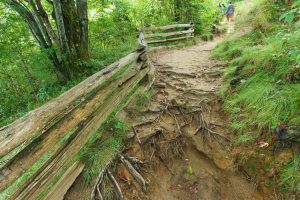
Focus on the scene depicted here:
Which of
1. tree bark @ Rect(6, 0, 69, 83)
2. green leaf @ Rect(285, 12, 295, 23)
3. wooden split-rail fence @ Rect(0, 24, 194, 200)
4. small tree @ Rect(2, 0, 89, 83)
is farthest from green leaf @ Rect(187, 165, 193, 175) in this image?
tree bark @ Rect(6, 0, 69, 83)

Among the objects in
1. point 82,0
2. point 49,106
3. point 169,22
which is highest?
point 82,0

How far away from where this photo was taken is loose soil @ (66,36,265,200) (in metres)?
2.85

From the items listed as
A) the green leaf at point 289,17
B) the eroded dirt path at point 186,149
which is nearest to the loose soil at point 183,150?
the eroded dirt path at point 186,149

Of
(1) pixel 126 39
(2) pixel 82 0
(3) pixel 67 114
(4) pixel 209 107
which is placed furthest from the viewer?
(1) pixel 126 39

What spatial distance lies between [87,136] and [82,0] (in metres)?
5.59

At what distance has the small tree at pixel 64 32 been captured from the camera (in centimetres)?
640

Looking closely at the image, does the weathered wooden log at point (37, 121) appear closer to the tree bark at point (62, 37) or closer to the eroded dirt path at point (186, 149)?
the eroded dirt path at point (186, 149)

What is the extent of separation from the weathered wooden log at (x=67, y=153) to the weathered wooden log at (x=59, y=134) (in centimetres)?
7

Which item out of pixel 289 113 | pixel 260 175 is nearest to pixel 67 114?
pixel 260 175

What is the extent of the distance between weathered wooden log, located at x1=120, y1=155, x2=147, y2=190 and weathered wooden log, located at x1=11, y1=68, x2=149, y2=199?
2.10 feet

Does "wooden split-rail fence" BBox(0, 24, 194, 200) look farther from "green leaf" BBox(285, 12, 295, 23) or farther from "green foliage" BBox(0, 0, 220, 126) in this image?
"green foliage" BBox(0, 0, 220, 126)

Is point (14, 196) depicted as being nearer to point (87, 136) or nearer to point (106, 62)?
point (87, 136)

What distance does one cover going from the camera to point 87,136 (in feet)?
9.27

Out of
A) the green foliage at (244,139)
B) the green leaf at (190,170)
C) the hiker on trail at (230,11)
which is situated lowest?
the green leaf at (190,170)
